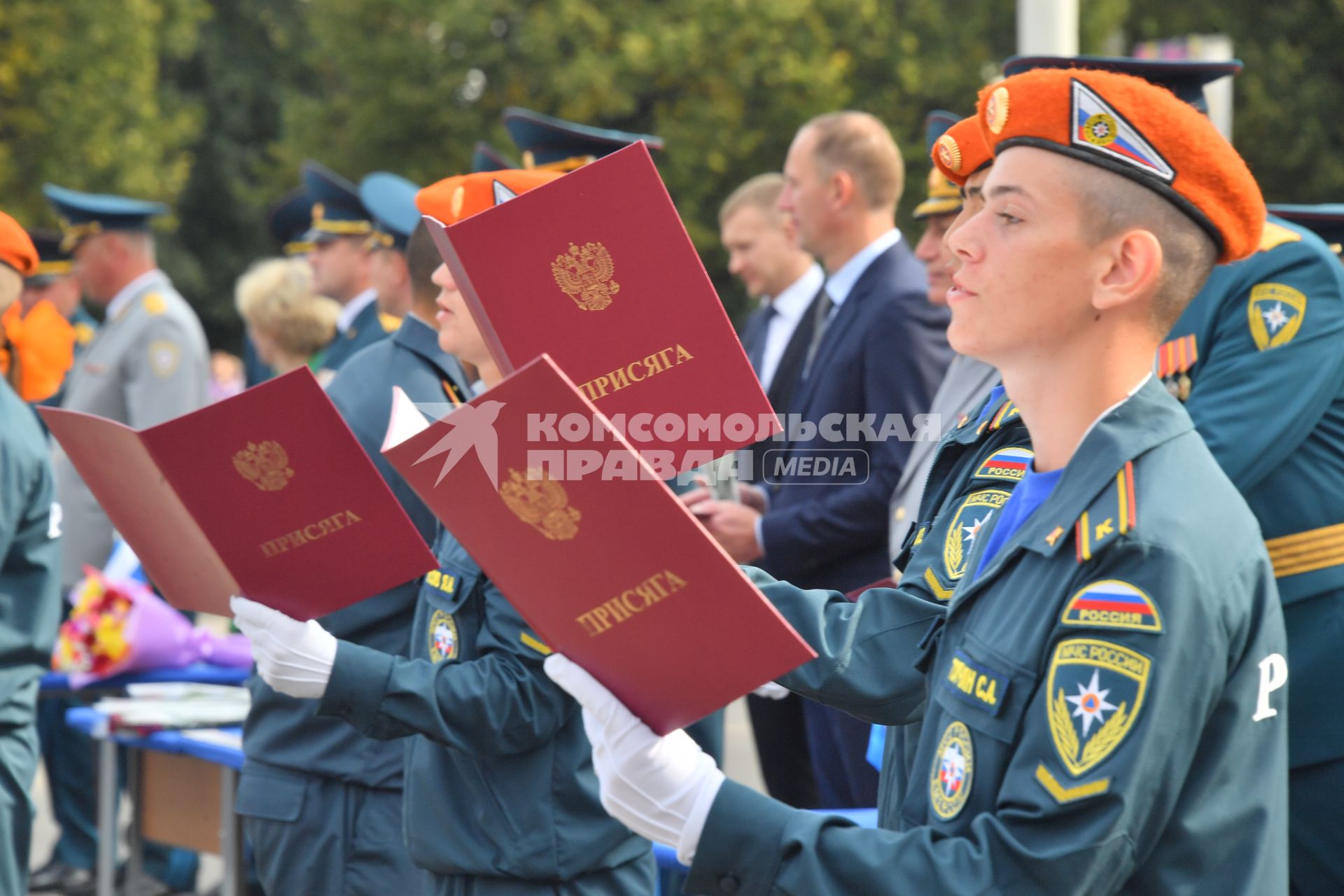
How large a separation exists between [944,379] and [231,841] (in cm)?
257

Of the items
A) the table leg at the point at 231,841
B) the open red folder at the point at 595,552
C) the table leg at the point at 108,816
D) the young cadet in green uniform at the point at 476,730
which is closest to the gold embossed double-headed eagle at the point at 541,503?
the open red folder at the point at 595,552

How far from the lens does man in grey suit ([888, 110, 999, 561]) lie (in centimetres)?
395

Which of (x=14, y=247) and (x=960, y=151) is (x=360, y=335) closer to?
(x=14, y=247)

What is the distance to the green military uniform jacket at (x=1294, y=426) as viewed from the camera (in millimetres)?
3051

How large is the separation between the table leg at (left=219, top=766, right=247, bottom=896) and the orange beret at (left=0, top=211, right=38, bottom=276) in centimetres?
159

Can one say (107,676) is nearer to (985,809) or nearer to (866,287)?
(866,287)

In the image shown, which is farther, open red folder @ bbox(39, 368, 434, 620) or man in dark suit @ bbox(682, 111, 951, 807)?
man in dark suit @ bbox(682, 111, 951, 807)

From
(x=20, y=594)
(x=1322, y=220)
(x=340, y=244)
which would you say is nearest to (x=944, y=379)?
(x=1322, y=220)

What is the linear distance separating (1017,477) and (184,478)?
140 cm

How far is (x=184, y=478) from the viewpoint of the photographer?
2.51 meters

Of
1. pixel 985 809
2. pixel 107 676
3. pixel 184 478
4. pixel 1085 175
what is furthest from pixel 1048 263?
pixel 107 676

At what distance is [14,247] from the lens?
12.2 ft

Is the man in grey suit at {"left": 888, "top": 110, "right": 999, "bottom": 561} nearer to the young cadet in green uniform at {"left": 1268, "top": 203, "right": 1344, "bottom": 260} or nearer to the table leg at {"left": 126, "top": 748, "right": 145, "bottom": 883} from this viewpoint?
the young cadet in green uniform at {"left": 1268, "top": 203, "right": 1344, "bottom": 260}

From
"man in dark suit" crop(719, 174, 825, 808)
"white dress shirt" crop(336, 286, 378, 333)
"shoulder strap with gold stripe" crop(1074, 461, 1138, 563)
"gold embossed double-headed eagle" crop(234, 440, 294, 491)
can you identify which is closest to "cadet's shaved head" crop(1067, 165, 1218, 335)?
"shoulder strap with gold stripe" crop(1074, 461, 1138, 563)
